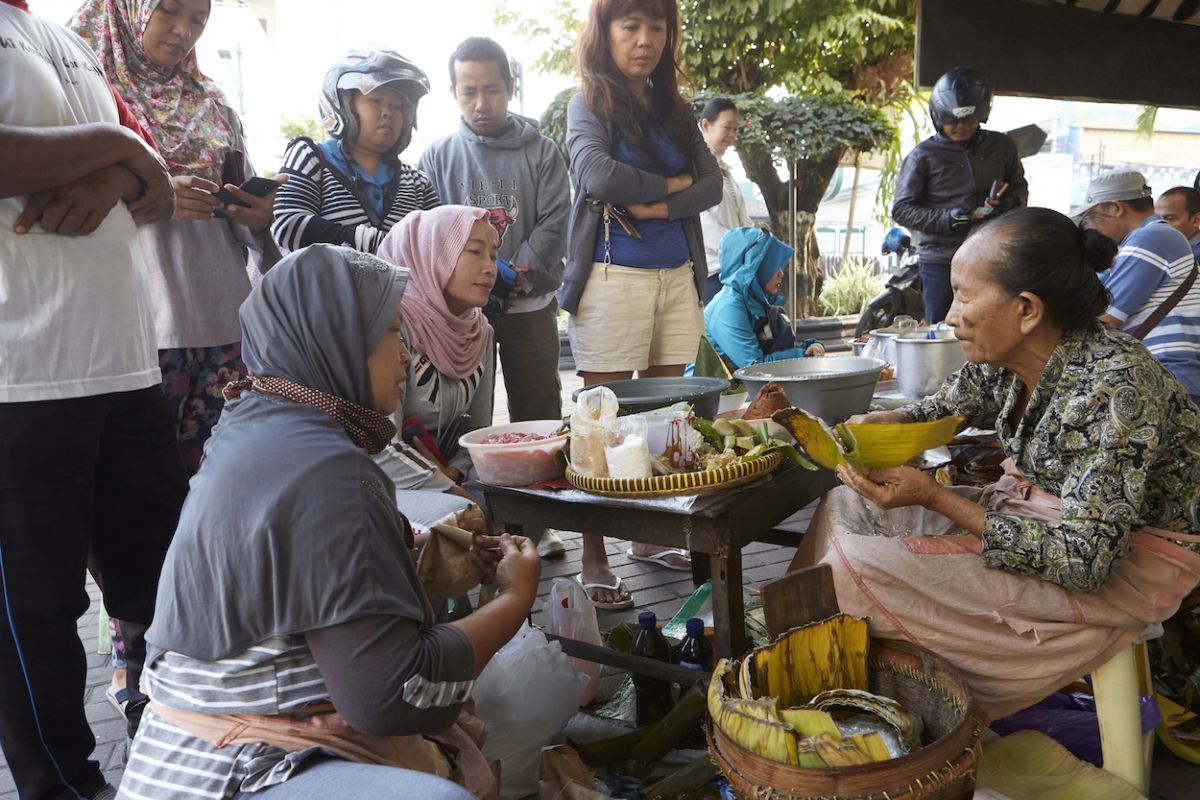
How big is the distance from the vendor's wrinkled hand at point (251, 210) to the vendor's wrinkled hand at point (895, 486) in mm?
1911

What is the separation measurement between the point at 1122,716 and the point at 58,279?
2486 mm

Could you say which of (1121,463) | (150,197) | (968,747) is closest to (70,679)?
(150,197)

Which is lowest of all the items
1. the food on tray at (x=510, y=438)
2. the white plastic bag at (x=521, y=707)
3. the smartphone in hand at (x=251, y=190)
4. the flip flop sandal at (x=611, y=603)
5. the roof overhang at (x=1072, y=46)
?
the flip flop sandal at (x=611, y=603)

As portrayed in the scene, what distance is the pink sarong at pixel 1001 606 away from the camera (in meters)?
1.81

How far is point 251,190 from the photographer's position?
8.80 ft

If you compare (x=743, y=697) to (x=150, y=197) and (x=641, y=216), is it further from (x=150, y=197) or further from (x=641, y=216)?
(x=641, y=216)

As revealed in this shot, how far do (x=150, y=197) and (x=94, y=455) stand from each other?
63 cm

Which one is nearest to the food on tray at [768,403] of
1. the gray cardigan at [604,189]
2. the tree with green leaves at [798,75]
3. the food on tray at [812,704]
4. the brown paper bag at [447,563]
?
the food on tray at [812,704]

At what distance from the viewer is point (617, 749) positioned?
7.11 ft

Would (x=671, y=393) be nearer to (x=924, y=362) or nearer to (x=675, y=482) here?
(x=675, y=482)

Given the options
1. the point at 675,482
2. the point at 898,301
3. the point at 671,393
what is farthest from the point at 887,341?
the point at 898,301

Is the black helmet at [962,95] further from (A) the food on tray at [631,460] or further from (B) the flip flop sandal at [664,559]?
(A) the food on tray at [631,460]

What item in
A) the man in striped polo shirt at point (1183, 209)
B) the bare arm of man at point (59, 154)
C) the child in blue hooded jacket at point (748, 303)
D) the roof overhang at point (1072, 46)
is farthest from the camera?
the roof overhang at point (1072, 46)

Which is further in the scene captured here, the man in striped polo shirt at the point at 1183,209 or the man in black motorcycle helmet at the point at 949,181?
the man in black motorcycle helmet at the point at 949,181
